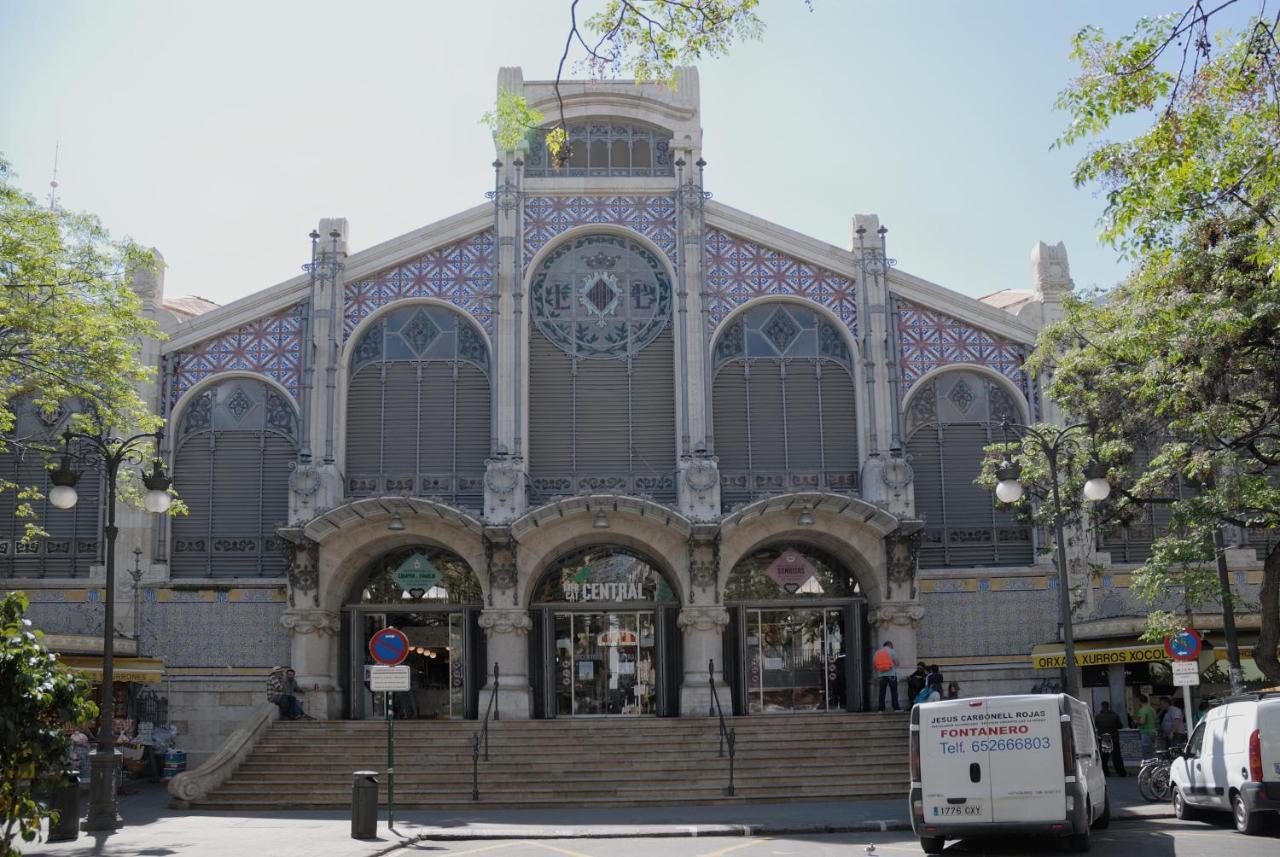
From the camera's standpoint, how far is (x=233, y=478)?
100 ft

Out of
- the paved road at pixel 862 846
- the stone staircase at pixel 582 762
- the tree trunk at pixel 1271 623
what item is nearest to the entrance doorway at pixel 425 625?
the stone staircase at pixel 582 762

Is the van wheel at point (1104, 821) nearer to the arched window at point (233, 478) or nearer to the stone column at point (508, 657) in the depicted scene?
the stone column at point (508, 657)

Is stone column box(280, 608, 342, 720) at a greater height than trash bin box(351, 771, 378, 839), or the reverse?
stone column box(280, 608, 342, 720)

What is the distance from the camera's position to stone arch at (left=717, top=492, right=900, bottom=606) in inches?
1120

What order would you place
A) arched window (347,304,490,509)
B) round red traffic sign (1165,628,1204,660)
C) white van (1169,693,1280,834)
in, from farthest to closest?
arched window (347,304,490,509), round red traffic sign (1165,628,1204,660), white van (1169,693,1280,834)

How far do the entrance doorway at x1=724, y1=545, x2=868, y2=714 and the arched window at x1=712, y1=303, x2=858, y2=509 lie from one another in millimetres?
1795

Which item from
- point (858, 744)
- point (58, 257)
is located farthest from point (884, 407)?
point (58, 257)

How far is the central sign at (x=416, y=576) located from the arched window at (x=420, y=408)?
5.48 ft

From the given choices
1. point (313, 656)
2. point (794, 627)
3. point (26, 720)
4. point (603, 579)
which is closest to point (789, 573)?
point (794, 627)

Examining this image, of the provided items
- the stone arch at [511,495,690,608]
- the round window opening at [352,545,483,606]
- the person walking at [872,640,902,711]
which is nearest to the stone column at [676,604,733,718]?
the stone arch at [511,495,690,608]

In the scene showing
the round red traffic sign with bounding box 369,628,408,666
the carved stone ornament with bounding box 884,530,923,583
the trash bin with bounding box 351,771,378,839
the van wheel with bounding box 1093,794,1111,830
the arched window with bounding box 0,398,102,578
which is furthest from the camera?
the arched window with bounding box 0,398,102,578

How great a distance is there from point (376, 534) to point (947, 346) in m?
13.8

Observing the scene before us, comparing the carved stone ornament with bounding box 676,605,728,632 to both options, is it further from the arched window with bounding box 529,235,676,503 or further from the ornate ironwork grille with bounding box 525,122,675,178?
the ornate ironwork grille with bounding box 525,122,675,178

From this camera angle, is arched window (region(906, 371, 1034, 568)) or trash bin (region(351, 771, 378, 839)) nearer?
trash bin (region(351, 771, 378, 839))
